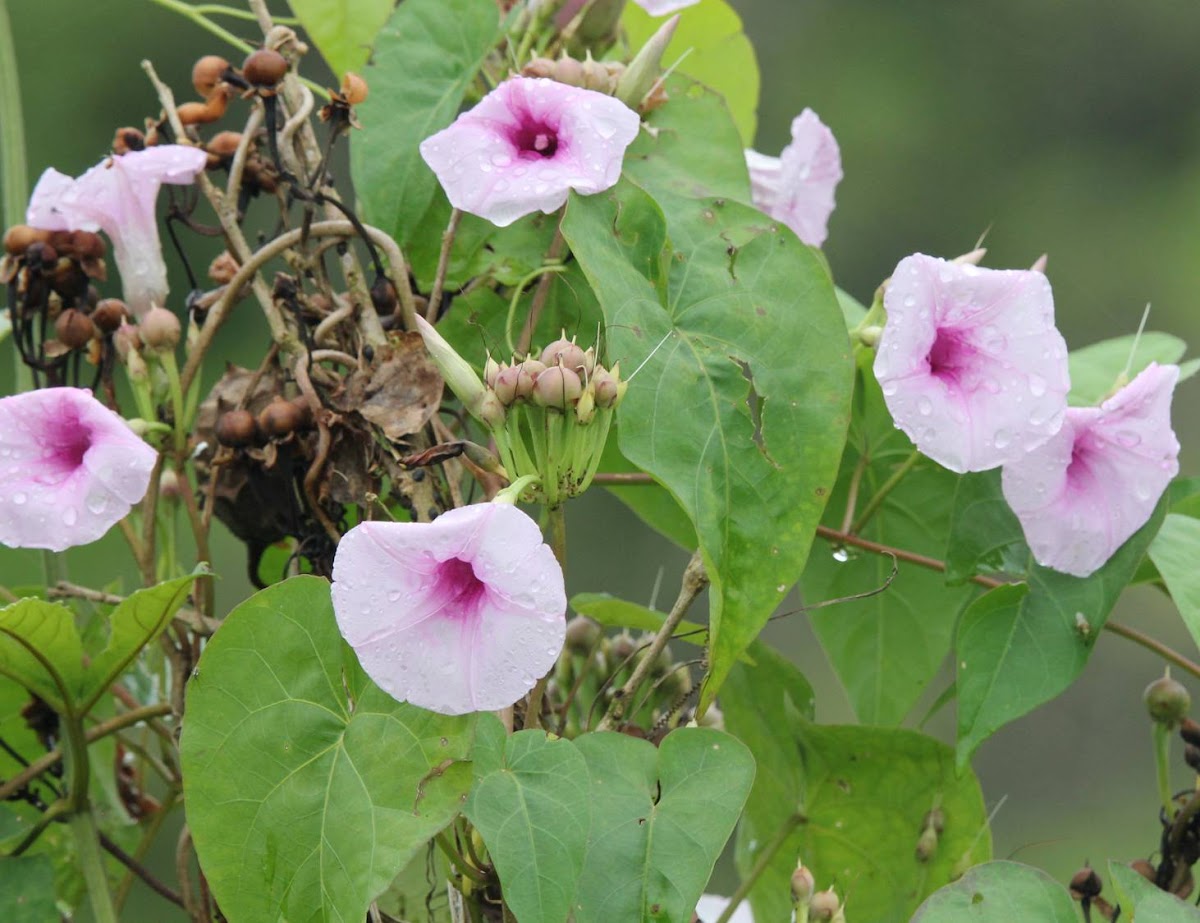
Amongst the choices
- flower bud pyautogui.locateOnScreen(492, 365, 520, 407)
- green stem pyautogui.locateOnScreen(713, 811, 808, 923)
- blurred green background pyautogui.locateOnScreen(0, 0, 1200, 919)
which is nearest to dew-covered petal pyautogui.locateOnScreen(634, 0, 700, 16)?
flower bud pyautogui.locateOnScreen(492, 365, 520, 407)

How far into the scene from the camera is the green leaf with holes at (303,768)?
53 centimetres

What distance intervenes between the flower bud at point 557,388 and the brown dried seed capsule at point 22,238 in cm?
30

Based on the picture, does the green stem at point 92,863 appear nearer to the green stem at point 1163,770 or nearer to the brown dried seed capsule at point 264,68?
the brown dried seed capsule at point 264,68

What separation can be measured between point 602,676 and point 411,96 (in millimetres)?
319

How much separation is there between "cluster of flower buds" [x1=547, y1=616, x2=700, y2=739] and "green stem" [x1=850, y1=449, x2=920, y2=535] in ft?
0.38

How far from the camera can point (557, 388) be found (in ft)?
1.75

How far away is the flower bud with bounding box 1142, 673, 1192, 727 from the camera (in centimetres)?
75

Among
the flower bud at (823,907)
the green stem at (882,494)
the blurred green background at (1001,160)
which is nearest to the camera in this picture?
the flower bud at (823,907)

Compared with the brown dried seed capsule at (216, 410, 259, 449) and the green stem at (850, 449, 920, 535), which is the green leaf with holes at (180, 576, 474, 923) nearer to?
the brown dried seed capsule at (216, 410, 259, 449)

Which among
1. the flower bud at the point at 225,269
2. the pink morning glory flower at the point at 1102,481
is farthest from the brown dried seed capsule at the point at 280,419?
the pink morning glory flower at the point at 1102,481

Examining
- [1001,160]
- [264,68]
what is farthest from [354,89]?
[1001,160]

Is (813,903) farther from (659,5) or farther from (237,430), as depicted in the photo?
(659,5)

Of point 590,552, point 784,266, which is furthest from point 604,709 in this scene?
point 590,552

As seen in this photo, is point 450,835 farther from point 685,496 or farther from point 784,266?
point 784,266
